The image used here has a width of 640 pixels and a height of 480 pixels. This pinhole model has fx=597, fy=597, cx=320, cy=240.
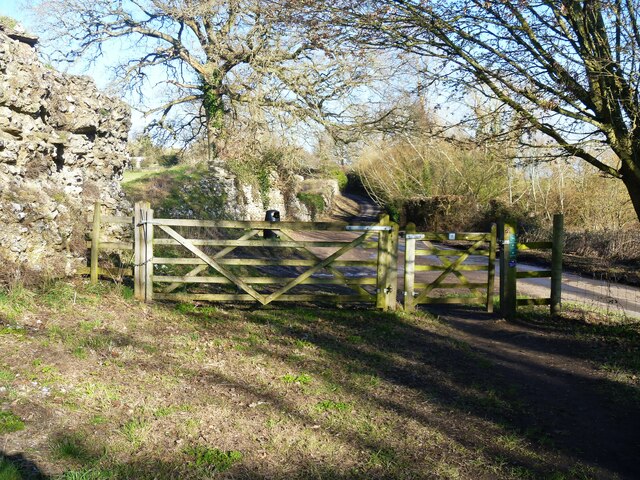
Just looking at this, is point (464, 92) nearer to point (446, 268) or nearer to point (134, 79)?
point (446, 268)

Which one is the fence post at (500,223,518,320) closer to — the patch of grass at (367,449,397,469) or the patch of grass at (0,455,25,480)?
the patch of grass at (367,449,397,469)

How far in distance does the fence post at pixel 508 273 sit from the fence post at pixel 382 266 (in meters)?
1.96

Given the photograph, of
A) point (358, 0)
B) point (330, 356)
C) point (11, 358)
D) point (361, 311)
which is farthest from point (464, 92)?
point (11, 358)

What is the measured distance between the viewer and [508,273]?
9750mm

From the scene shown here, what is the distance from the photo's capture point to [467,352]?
305 inches

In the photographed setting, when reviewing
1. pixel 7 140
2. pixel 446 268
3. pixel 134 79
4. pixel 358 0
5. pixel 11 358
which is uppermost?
pixel 134 79

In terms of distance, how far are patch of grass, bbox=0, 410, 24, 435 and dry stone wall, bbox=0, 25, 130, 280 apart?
13.0 ft

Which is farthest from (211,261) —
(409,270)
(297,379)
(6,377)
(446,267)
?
(6,377)

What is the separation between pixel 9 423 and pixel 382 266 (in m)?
6.14

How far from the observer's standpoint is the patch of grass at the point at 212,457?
4.17m

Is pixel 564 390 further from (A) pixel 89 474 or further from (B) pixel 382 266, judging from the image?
(A) pixel 89 474

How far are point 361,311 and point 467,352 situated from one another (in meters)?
2.29

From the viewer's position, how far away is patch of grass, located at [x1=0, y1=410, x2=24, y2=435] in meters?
4.29

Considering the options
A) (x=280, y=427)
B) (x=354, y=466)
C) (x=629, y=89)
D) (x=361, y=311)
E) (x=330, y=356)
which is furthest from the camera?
(x=361, y=311)
